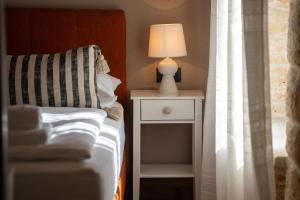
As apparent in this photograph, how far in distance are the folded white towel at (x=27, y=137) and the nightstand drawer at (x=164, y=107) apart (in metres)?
1.31

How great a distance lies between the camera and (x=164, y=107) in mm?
3078

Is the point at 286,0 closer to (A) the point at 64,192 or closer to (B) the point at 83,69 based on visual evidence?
(B) the point at 83,69

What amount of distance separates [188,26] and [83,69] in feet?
2.89

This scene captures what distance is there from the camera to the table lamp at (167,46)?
9.96ft

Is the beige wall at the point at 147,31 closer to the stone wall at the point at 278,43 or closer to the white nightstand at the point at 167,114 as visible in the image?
the white nightstand at the point at 167,114

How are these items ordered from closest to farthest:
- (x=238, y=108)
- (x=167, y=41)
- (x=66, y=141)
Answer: (x=66, y=141) → (x=238, y=108) → (x=167, y=41)

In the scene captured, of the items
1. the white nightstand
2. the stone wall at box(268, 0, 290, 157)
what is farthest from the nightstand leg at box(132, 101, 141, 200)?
the stone wall at box(268, 0, 290, 157)

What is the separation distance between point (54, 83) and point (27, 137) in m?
1.04

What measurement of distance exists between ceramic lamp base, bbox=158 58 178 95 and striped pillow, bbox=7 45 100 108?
20.2 inches

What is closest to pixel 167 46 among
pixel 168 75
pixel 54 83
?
pixel 168 75

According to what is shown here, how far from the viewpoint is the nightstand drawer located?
10.1ft

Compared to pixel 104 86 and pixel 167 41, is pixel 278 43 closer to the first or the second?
pixel 167 41

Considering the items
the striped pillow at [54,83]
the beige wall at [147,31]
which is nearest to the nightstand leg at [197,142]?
the beige wall at [147,31]

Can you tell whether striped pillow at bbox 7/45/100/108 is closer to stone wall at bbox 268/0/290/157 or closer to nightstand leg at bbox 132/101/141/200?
nightstand leg at bbox 132/101/141/200
